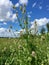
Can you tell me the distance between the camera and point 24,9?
4590 millimetres

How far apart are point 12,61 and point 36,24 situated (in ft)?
2.83

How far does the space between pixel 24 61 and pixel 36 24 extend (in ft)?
3.12

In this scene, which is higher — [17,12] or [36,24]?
[17,12]

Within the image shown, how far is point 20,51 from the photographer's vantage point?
167 inches

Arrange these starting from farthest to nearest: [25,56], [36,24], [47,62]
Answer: [36,24] < [25,56] < [47,62]

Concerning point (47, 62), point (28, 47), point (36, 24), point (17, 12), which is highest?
point (17, 12)

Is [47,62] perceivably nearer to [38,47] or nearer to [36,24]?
[38,47]

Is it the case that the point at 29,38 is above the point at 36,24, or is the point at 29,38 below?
below

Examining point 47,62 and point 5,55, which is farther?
point 5,55

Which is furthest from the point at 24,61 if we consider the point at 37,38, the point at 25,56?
the point at 37,38

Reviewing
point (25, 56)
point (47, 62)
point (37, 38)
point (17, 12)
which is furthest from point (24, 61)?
point (17, 12)

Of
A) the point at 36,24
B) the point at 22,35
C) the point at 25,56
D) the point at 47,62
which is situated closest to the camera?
the point at 47,62

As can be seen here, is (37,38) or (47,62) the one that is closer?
(47,62)

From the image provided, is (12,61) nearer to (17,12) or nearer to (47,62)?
(47,62)
